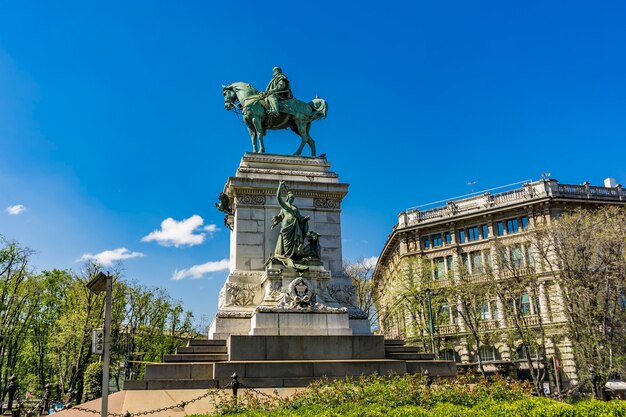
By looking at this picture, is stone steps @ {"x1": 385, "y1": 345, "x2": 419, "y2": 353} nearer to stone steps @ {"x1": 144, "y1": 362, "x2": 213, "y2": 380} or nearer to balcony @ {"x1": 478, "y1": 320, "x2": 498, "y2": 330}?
stone steps @ {"x1": 144, "y1": 362, "x2": 213, "y2": 380}

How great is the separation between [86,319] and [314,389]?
107 feet

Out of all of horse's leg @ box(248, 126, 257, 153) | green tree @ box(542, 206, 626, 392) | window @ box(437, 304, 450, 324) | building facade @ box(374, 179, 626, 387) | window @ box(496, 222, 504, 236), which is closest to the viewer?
horse's leg @ box(248, 126, 257, 153)

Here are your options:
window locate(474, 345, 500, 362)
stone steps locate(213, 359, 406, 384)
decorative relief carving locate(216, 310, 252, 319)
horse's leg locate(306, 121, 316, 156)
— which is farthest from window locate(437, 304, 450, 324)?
stone steps locate(213, 359, 406, 384)

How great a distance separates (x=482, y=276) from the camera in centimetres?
4994

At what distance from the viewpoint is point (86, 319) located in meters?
40.5

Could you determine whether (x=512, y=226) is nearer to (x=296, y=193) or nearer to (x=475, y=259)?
(x=475, y=259)

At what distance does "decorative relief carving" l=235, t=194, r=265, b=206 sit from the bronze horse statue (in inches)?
101

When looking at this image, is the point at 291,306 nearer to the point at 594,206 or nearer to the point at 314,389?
the point at 314,389

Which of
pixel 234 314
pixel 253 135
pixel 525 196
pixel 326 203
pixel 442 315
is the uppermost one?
pixel 525 196

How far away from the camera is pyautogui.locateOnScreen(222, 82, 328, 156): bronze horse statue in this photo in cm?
2334

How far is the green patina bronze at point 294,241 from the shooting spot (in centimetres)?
1928

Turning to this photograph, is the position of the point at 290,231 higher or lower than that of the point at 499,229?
lower

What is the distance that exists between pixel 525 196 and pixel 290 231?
41332mm

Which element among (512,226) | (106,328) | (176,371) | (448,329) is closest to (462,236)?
(512,226)
